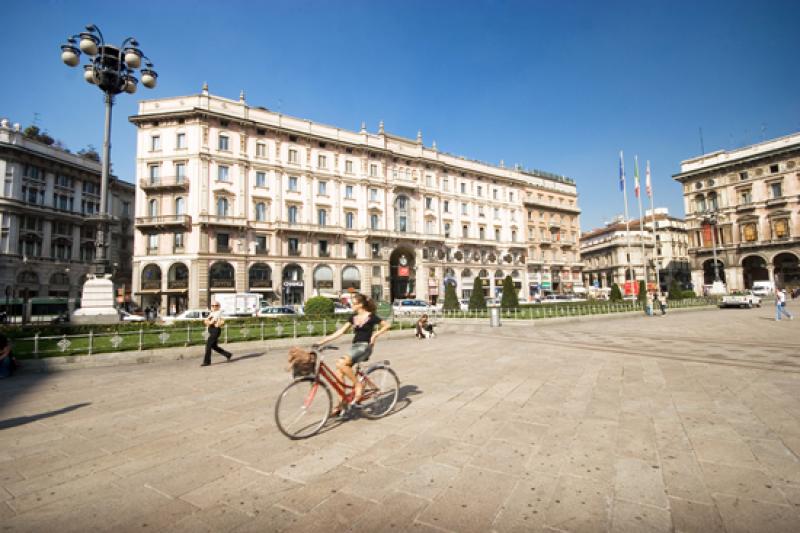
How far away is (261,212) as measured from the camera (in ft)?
126

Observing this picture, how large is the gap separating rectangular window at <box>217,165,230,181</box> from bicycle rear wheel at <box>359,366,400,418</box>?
1464 inches

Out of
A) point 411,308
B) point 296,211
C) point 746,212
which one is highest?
point 746,212

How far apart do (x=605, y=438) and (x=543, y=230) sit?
59739mm

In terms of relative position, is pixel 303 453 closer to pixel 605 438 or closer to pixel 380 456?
pixel 380 456

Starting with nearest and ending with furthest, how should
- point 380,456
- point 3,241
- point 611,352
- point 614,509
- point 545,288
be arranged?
point 614,509 < point 380,456 < point 611,352 < point 3,241 < point 545,288

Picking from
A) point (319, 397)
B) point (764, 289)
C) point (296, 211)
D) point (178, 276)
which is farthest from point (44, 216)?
point (764, 289)

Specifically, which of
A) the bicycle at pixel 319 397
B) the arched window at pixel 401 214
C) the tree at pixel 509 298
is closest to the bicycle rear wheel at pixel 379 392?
the bicycle at pixel 319 397

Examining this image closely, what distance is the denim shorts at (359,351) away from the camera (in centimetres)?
497

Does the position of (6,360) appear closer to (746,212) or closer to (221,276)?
(221,276)

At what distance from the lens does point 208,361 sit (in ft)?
33.7

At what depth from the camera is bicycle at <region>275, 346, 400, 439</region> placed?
14.9 feet

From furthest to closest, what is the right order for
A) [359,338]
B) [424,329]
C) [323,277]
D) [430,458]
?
1. [323,277]
2. [424,329]
3. [359,338]
4. [430,458]

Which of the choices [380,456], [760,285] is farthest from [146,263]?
[760,285]

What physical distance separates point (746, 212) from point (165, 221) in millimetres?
72003
